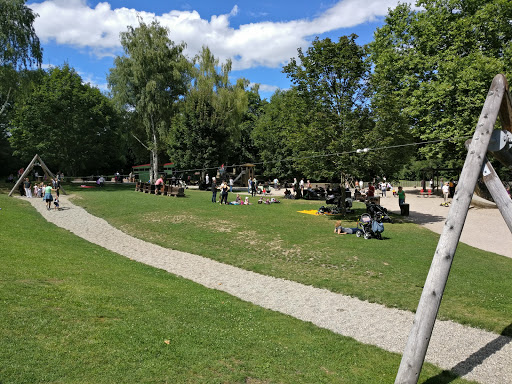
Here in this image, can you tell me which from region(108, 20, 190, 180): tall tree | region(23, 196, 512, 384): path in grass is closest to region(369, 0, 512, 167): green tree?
region(23, 196, 512, 384): path in grass

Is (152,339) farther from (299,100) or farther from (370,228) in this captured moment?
(299,100)

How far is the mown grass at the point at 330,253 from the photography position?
354 inches

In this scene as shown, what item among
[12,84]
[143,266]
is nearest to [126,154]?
[12,84]

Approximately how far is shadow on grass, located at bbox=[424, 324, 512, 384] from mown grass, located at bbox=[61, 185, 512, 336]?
0.31m

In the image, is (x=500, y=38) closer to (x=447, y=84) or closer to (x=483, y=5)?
(x=483, y=5)

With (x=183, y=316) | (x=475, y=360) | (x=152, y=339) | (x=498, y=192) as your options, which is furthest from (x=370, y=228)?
(x=152, y=339)

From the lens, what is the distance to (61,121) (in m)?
37.9

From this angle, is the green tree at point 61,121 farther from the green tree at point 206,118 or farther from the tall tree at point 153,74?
the green tree at point 206,118

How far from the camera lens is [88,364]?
4.65 meters

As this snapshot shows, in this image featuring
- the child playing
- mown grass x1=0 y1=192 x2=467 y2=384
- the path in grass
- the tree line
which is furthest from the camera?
the tree line

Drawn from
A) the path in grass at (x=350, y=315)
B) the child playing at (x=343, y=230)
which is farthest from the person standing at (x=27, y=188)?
the child playing at (x=343, y=230)

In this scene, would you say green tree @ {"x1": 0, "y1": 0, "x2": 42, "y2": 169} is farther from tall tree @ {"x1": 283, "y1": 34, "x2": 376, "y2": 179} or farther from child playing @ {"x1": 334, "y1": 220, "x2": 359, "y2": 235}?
child playing @ {"x1": 334, "y1": 220, "x2": 359, "y2": 235}

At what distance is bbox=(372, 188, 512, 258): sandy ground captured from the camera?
640 inches

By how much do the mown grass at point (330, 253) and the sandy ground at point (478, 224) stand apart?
119 cm
